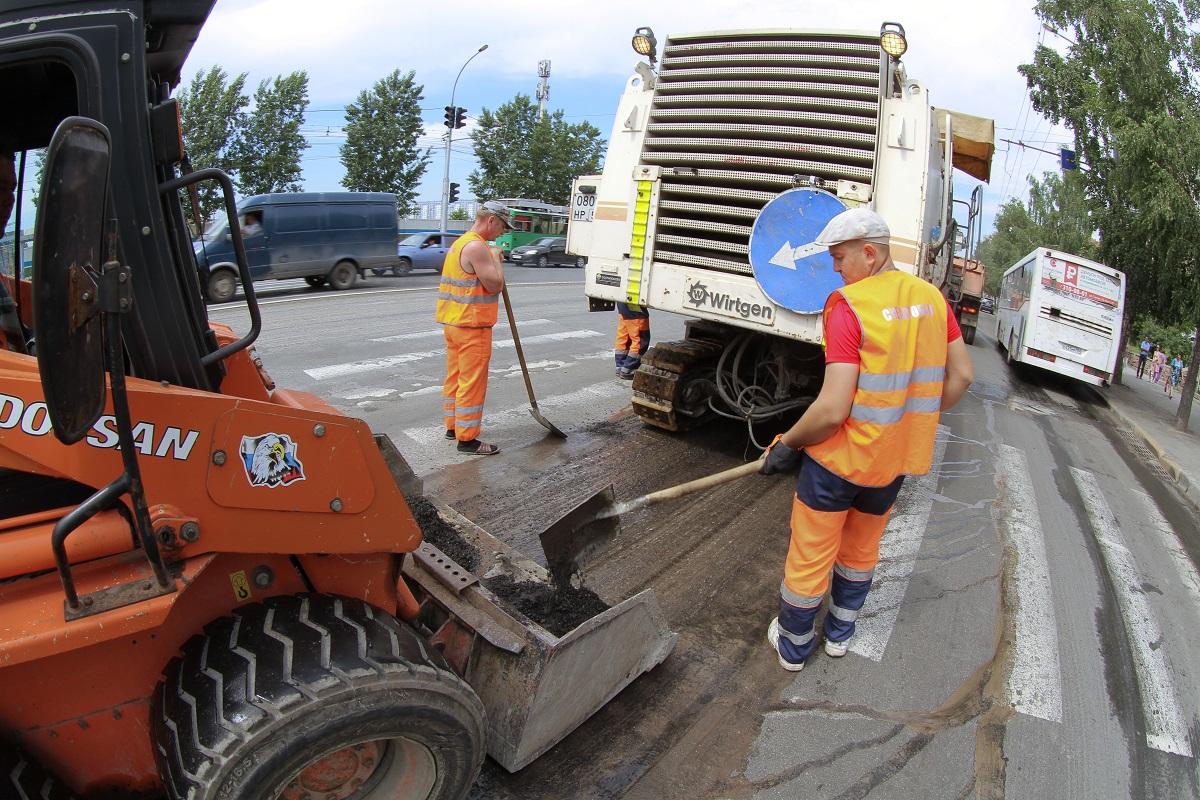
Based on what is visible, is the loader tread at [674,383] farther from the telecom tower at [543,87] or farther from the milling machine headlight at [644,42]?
the telecom tower at [543,87]

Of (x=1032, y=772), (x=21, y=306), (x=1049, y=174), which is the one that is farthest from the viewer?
(x=1049, y=174)

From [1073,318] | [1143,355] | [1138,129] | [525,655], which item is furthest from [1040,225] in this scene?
[525,655]

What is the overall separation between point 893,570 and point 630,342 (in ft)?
15.6

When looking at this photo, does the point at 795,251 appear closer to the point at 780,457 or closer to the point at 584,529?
the point at 780,457

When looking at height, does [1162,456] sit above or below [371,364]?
below

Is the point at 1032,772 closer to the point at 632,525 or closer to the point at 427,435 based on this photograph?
the point at 632,525

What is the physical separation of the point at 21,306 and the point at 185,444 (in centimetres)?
94

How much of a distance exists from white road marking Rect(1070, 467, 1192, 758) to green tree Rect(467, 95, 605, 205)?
131ft

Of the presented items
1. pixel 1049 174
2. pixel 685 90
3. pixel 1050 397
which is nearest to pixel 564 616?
pixel 685 90

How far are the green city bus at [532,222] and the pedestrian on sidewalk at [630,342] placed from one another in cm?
2486

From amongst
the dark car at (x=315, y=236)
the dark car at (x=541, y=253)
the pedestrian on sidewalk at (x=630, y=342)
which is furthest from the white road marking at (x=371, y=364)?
the dark car at (x=541, y=253)

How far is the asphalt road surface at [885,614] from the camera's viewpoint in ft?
9.58

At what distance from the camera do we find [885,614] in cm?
411

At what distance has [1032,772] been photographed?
2.99 m
